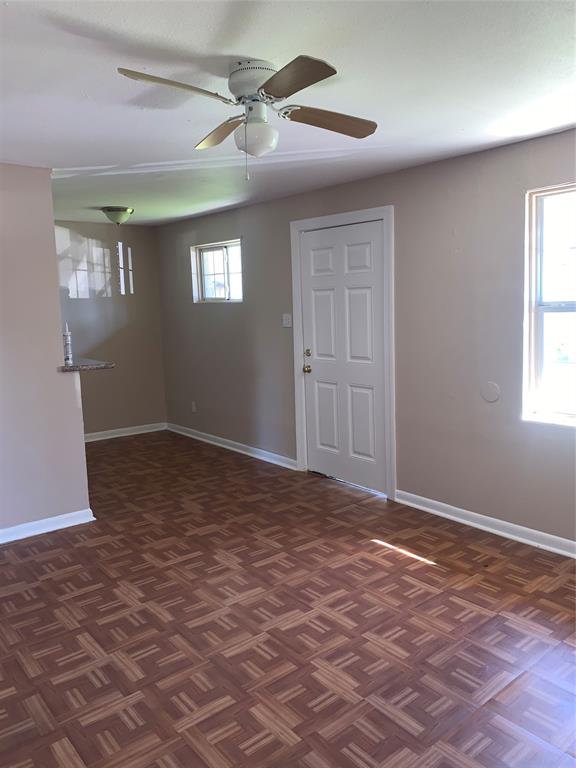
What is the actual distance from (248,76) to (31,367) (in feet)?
7.82

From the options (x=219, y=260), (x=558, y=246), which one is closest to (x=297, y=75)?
(x=558, y=246)

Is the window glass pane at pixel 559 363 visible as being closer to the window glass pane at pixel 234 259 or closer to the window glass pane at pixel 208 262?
the window glass pane at pixel 234 259

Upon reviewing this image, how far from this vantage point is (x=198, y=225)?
588 cm

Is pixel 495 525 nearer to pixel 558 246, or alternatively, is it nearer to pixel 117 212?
pixel 558 246

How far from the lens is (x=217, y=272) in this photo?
19.3ft

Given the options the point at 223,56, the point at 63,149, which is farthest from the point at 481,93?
the point at 63,149

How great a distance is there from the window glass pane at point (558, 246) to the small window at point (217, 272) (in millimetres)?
2895

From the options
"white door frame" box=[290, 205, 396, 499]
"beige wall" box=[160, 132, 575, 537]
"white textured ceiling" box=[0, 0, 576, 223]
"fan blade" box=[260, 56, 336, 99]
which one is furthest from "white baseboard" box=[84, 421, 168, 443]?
"fan blade" box=[260, 56, 336, 99]

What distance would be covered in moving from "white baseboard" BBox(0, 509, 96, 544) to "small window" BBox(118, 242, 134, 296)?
3.03 metres

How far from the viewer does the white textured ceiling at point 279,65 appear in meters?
1.73

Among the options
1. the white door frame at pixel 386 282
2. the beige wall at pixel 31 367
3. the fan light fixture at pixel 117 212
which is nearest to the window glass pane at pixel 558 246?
the white door frame at pixel 386 282

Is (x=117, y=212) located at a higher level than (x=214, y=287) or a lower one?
higher

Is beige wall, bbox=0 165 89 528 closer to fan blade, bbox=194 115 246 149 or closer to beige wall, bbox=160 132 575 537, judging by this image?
fan blade, bbox=194 115 246 149

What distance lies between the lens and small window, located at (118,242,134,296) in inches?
248
